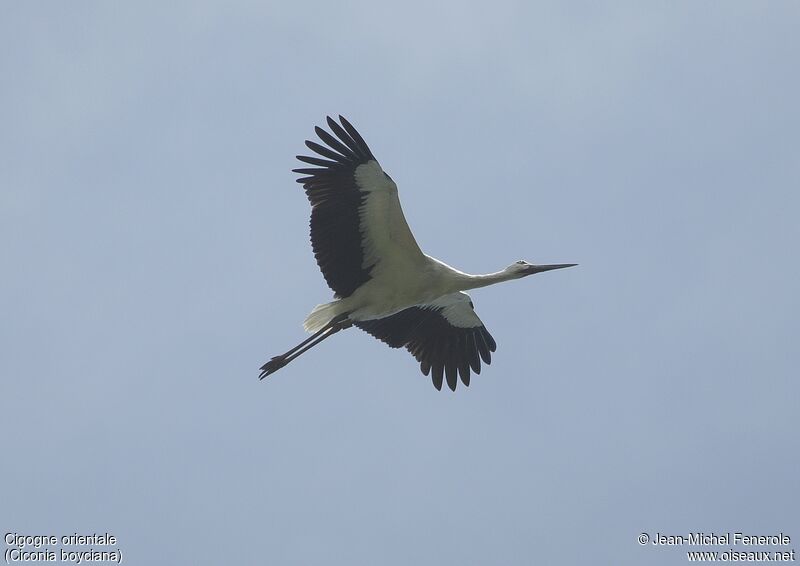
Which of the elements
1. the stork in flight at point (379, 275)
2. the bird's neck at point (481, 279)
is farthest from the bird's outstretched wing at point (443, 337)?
the bird's neck at point (481, 279)

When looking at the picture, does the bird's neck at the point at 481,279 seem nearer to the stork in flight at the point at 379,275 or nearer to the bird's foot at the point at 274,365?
the stork in flight at the point at 379,275

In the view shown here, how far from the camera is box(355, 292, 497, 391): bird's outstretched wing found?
12680 mm

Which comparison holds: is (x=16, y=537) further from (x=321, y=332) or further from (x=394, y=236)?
(x=394, y=236)

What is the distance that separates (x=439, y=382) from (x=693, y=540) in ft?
12.6

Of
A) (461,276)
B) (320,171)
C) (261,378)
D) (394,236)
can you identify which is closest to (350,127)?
(320,171)

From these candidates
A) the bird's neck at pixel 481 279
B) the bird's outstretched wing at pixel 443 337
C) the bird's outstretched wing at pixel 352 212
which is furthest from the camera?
the bird's outstretched wing at pixel 443 337

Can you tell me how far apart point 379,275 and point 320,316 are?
2.93ft

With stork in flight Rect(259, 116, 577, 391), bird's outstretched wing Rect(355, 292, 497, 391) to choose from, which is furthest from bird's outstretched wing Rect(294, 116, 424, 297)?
bird's outstretched wing Rect(355, 292, 497, 391)

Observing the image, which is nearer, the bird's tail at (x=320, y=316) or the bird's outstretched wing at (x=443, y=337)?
the bird's tail at (x=320, y=316)

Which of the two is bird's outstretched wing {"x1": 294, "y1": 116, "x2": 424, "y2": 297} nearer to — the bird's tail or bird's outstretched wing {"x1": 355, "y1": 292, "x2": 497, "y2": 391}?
the bird's tail

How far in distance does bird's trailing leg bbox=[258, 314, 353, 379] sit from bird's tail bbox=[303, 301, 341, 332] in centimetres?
5

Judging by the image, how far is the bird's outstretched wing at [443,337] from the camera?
1268cm

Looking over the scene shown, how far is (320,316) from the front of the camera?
39.2ft

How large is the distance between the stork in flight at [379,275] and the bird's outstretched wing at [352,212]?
1 cm
